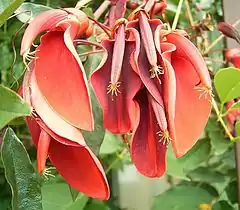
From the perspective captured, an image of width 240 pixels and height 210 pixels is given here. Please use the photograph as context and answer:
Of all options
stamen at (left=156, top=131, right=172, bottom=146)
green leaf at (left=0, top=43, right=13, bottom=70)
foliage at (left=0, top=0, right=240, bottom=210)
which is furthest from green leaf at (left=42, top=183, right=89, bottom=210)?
stamen at (left=156, top=131, right=172, bottom=146)

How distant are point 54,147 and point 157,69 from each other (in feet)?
0.25

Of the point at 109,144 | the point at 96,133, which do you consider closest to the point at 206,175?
the point at 109,144

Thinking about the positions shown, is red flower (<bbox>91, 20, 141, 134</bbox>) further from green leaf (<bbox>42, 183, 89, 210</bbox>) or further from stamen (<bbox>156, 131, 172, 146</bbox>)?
green leaf (<bbox>42, 183, 89, 210</bbox>)

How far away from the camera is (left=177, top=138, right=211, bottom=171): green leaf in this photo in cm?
82

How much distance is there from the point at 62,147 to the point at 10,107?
43 millimetres

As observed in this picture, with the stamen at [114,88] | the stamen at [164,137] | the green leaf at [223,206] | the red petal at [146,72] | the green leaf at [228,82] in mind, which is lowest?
the green leaf at [223,206]

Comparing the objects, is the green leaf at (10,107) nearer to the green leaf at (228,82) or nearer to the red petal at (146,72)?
the red petal at (146,72)

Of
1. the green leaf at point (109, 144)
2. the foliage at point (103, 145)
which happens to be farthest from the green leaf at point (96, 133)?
the green leaf at point (109, 144)

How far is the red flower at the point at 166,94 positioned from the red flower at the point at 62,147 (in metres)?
0.03

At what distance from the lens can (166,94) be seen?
1.27 feet

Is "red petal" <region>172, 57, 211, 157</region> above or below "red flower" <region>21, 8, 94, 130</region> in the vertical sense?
below

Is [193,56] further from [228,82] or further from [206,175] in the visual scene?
[206,175]

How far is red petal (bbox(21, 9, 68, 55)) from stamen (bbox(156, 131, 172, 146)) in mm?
93

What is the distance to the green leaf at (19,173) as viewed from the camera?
Result: 42 centimetres
